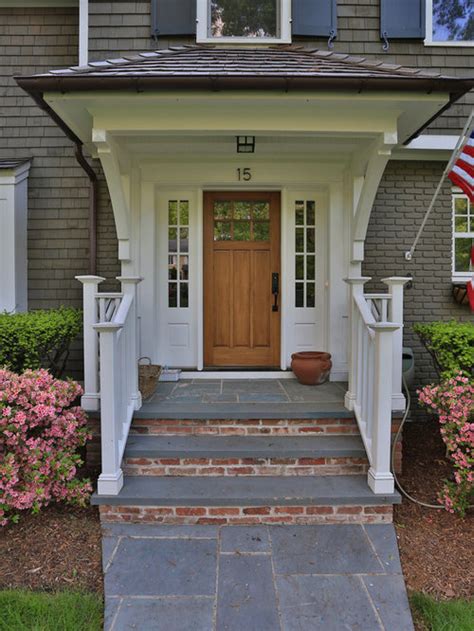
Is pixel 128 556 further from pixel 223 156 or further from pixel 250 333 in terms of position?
pixel 223 156

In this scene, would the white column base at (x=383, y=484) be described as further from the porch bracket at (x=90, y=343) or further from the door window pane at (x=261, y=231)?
the door window pane at (x=261, y=231)

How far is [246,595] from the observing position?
7.34 feet

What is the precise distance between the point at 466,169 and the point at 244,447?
9.82 feet

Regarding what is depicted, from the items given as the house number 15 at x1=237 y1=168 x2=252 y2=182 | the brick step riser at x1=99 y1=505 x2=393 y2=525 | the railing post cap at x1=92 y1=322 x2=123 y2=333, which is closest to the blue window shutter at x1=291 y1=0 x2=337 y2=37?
the house number 15 at x1=237 y1=168 x2=252 y2=182

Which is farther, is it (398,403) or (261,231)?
(261,231)

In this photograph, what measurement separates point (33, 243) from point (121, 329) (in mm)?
2387

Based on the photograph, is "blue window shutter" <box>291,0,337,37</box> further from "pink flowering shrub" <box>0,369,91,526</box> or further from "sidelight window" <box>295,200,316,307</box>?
"pink flowering shrub" <box>0,369,91,526</box>

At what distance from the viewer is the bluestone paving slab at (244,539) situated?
2600mm

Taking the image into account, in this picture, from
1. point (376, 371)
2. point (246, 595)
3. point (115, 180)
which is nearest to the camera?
point (246, 595)

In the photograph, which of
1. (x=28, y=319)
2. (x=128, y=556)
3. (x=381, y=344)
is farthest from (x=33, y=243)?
(x=381, y=344)

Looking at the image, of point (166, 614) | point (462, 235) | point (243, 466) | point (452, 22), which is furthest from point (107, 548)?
point (452, 22)

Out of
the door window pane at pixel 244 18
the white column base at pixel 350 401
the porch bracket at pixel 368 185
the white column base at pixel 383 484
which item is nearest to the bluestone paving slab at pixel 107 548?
the white column base at pixel 383 484

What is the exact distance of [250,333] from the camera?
4828mm

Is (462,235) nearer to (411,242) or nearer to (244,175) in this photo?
(411,242)
